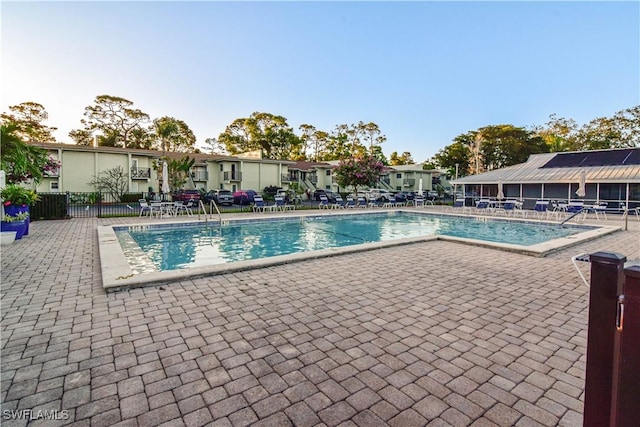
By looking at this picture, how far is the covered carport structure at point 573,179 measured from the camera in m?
20.2

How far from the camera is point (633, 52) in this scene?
1666cm

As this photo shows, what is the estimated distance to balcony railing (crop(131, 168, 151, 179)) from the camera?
90.1 feet

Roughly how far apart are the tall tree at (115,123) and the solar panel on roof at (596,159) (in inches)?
1659

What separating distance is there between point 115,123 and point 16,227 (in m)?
36.3

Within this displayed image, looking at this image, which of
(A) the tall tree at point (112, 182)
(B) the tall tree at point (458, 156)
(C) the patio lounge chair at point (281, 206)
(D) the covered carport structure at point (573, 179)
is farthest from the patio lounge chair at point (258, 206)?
(B) the tall tree at point (458, 156)

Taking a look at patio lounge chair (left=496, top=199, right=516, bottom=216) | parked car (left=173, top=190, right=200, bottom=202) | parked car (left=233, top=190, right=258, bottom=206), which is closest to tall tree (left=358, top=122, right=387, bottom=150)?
parked car (left=233, top=190, right=258, bottom=206)

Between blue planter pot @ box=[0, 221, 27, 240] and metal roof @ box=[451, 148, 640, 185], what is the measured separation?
22826 millimetres

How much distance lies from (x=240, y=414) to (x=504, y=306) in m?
3.49

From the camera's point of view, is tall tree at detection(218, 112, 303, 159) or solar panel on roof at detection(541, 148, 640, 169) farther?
tall tree at detection(218, 112, 303, 159)

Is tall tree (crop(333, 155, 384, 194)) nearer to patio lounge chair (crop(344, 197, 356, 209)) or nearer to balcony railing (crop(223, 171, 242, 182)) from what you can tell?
patio lounge chair (crop(344, 197, 356, 209))

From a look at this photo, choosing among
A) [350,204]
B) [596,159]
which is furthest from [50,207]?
[596,159]

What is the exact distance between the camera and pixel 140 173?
27.8 meters

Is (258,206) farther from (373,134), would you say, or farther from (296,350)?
(373,134)

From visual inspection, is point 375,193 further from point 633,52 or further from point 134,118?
point 134,118
